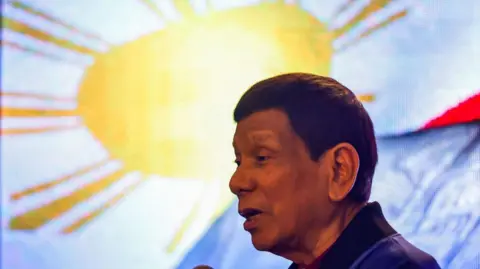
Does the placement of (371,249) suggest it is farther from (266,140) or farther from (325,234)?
(266,140)

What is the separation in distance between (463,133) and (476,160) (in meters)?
0.07

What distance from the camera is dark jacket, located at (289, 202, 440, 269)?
945mm

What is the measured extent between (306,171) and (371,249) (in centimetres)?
16

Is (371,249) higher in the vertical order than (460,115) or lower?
lower

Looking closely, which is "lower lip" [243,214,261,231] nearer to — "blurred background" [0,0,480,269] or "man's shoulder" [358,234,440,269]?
"man's shoulder" [358,234,440,269]

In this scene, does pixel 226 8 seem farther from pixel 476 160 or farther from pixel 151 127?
pixel 476 160

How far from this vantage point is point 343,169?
3.46ft

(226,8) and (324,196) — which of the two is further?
(226,8)

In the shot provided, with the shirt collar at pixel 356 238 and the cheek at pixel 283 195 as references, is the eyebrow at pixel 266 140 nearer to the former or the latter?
the cheek at pixel 283 195

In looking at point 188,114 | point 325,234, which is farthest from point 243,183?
point 188,114

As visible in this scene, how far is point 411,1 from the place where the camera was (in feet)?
5.14

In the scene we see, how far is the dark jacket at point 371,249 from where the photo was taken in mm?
945

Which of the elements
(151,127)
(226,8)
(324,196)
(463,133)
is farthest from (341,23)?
(324,196)

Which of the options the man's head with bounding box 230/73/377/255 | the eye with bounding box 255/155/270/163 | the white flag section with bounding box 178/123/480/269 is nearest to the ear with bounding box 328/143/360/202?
the man's head with bounding box 230/73/377/255
